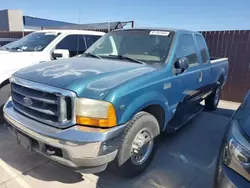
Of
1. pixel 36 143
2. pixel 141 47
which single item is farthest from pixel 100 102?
pixel 141 47

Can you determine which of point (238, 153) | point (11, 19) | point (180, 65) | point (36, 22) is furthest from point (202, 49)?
point (36, 22)

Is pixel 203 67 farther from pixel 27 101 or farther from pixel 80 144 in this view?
pixel 27 101

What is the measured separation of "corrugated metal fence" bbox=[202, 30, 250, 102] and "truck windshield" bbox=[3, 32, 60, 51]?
5006mm

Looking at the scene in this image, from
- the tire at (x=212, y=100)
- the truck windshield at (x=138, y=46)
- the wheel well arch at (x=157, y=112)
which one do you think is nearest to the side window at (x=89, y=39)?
the truck windshield at (x=138, y=46)

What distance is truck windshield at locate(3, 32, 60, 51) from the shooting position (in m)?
5.27

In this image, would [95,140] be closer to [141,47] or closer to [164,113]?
[164,113]

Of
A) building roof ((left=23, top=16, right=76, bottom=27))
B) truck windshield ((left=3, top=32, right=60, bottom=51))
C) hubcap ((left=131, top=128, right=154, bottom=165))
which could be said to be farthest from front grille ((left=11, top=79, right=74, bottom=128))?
building roof ((left=23, top=16, right=76, bottom=27))

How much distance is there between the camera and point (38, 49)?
5.16 meters

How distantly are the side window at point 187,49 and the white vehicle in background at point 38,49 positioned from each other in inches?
94.5

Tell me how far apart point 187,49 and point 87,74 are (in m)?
2.10

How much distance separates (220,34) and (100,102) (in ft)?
20.8

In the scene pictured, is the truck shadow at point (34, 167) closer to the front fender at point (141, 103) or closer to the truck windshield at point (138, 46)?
the front fender at point (141, 103)

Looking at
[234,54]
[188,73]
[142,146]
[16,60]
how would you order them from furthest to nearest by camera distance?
[234,54] < [16,60] < [188,73] < [142,146]

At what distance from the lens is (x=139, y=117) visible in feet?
9.07
